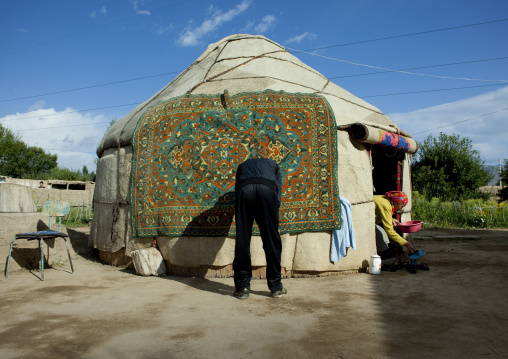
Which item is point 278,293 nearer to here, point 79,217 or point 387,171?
point 387,171

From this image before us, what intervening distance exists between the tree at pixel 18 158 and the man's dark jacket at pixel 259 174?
1198 inches

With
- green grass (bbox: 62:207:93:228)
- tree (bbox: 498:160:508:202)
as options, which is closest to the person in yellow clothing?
green grass (bbox: 62:207:93:228)

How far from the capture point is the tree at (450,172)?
1684cm

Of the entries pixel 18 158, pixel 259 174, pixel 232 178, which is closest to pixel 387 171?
pixel 232 178

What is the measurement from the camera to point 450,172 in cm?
1717

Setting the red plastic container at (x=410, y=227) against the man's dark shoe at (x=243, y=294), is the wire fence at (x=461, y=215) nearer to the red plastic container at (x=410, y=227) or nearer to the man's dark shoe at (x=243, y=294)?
the red plastic container at (x=410, y=227)

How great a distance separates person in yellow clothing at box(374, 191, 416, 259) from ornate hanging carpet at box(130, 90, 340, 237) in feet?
2.24

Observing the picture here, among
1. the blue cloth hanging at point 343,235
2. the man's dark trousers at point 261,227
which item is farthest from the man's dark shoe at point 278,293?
the blue cloth hanging at point 343,235

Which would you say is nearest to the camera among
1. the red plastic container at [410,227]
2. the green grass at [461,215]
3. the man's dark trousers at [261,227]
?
the man's dark trousers at [261,227]

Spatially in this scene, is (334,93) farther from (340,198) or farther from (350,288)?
(350,288)

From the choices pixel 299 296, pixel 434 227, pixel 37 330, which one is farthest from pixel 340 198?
pixel 434 227

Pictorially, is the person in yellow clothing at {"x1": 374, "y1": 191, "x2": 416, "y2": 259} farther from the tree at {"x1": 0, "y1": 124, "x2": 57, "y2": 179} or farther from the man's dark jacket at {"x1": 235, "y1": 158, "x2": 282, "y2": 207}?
the tree at {"x1": 0, "y1": 124, "x2": 57, "y2": 179}

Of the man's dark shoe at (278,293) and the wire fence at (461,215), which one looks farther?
the wire fence at (461,215)

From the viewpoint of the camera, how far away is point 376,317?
2725mm
